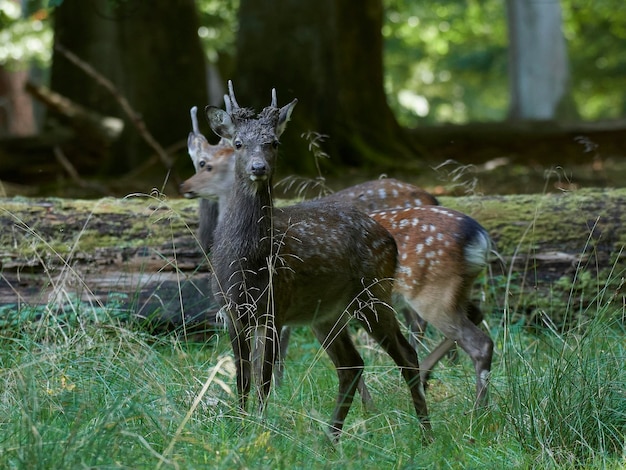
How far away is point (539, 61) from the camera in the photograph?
23.0 m

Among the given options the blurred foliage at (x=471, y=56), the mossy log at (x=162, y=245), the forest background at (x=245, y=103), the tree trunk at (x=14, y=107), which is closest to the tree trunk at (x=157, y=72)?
the forest background at (x=245, y=103)

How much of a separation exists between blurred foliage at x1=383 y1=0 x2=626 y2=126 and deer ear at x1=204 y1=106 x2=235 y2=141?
18.8 meters

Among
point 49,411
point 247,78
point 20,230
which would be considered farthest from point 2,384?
point 247,78

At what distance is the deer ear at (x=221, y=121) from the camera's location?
209 inches

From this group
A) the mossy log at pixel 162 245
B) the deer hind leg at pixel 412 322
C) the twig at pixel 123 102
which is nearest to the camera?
the deer hind leg at pixel 412 322

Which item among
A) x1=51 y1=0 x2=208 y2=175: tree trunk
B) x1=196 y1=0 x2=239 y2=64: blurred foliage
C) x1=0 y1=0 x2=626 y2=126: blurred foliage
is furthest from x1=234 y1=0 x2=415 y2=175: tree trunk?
x1=0 y1=0 x2=626 y2=126: blurred foliage

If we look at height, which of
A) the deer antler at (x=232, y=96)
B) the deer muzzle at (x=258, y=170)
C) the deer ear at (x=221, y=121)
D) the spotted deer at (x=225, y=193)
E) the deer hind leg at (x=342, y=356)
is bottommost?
the deer hind leg at (x=342, y=356)

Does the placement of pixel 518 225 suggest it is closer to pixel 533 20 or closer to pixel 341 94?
pixel 341 94

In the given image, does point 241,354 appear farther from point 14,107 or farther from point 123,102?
point 14,107

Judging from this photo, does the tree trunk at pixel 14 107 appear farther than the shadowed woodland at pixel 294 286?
Yes

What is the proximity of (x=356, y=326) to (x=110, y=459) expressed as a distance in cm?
352

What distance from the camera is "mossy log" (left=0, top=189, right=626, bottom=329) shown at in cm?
664

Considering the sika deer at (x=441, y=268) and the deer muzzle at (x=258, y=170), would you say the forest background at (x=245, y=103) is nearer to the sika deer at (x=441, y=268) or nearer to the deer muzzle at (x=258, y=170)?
the sika deer at (x=441, y=268)

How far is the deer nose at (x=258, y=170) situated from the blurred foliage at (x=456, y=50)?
1458 centimetres
